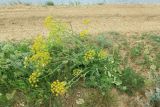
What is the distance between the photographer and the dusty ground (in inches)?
317

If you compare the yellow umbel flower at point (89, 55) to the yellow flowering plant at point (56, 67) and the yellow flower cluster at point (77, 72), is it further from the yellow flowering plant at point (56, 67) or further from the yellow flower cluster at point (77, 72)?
the yellow flower cluster at point (77, 72)

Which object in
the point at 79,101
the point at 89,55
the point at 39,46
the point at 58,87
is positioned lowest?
the point at 79,101

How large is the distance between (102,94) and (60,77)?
530 mm

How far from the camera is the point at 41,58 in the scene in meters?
6.09

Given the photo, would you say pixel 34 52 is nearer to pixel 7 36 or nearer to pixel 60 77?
pixel 60 77

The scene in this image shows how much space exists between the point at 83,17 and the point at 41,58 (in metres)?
3.13

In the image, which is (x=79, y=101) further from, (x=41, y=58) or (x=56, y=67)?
(x=41, y=58)

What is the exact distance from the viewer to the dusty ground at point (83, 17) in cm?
805

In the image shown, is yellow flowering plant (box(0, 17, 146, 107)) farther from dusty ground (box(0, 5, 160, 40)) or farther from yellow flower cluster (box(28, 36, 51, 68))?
dusty ground (box(0, 5, 160, 40))

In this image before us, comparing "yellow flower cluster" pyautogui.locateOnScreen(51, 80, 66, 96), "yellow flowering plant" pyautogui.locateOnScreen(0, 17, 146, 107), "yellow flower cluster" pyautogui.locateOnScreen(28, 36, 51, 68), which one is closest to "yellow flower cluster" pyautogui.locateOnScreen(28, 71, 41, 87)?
"yellow flowering plant" pyautogui.locateOnScreen(0, 17, 146, 107)

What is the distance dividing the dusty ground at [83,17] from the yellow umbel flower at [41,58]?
1451 millimetres

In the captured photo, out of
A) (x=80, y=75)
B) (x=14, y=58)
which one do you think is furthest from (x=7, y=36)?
(x=80, y=75)

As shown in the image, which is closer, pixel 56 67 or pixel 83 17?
pixel 56 67

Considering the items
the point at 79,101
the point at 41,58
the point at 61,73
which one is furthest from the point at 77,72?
the point at 41,58
